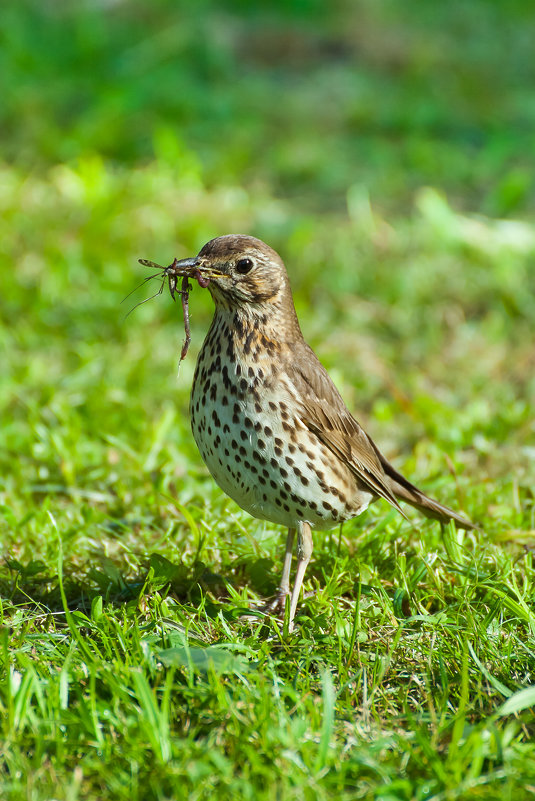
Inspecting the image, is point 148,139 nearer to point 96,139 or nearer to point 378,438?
point 96,139

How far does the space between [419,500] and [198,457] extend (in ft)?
4.79

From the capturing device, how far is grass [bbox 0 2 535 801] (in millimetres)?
2693

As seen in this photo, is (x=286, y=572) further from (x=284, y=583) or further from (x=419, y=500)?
(x=419, y=500)

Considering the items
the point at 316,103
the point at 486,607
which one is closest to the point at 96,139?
the point at 316,103

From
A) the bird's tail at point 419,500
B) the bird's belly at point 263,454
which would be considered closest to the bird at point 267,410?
the bird's belly at point 263,454

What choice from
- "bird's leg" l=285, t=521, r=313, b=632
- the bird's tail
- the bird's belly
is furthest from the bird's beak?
the bird's tail

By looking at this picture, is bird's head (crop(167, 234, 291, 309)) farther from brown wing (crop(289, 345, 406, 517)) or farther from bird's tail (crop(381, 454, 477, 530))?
bird's tail (crop(381, 454, 477, 530))

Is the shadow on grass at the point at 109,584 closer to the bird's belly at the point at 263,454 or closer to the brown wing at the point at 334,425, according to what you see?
the bird's belly at the point at 263,454

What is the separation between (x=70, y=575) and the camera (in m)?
3.78

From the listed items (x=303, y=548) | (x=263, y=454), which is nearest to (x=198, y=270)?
(x=263, y=454)

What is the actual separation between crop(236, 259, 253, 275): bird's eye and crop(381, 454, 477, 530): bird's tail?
3.38 ft

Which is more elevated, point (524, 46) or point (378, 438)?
point (524, 46)

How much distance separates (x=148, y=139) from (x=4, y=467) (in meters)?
4.94

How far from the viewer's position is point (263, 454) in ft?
11.0
